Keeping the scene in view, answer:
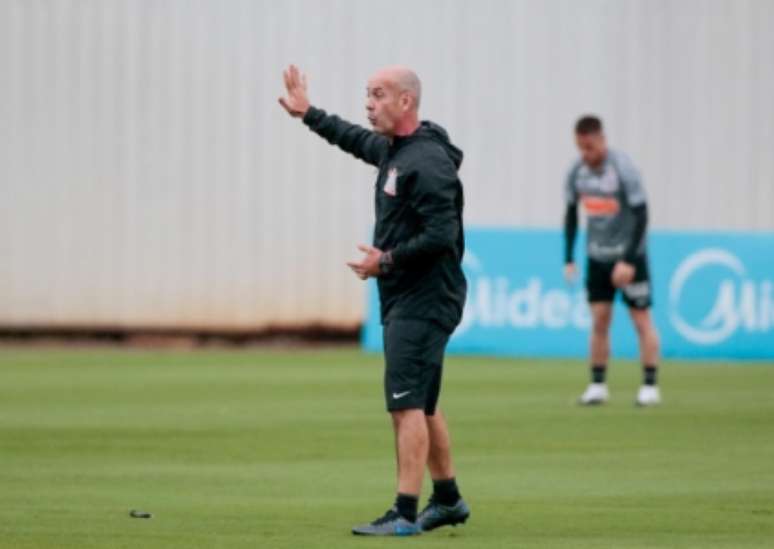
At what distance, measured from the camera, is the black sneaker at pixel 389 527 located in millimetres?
10023

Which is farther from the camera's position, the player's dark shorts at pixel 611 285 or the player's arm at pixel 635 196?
the player's dark shorts at pixel 611 285

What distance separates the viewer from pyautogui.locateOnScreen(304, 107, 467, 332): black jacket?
10008mm

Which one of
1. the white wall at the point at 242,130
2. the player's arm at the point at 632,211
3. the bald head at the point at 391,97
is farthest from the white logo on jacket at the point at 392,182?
the white wall at the point at 242,130

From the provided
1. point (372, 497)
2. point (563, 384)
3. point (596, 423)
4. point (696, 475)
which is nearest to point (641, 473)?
point (696, 475)

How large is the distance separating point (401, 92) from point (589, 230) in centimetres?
826

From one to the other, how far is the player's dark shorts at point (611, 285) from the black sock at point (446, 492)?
25.7ft

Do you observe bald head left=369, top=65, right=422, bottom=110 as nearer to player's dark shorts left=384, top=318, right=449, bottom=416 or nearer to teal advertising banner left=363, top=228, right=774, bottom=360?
player's dark shorts left=384, top=318, right=449, bottom=416

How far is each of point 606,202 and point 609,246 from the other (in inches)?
13.6

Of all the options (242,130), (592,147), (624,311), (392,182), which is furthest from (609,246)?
(242,130)

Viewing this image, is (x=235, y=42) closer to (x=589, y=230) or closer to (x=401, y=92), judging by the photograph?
(x=589, y=230)

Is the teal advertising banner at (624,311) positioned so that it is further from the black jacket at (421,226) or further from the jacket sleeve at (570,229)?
the black jacket at (421,226)

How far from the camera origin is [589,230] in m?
18.1

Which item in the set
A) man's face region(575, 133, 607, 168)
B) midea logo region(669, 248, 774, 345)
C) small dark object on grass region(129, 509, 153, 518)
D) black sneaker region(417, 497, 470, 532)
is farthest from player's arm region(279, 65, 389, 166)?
midea logo region(669, 248, 774, 345)

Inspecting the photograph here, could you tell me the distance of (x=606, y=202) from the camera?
18.0 metres
